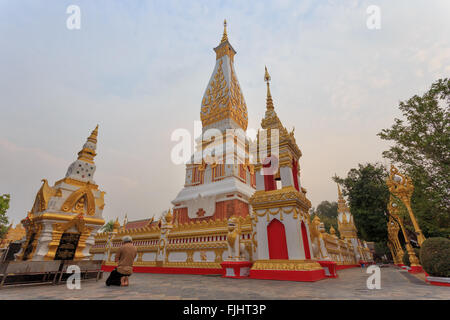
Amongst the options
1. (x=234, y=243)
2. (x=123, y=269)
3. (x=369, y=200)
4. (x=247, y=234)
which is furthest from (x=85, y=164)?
(x=369, y=200)

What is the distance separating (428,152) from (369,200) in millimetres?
12906

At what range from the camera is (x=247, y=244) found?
8.59 m

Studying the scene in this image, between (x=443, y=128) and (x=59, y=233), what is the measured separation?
1832 cm

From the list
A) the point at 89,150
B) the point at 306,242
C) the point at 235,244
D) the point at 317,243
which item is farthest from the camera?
the point at 89,150

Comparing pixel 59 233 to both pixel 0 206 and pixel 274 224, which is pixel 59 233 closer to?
pixel 274 224

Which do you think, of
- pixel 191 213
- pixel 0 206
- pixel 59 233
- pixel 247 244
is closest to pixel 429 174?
pixel 247 244

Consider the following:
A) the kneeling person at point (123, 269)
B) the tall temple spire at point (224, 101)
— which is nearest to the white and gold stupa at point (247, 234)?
the kneeling person at point (123, 269)

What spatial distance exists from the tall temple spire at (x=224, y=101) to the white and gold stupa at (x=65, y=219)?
1488cm

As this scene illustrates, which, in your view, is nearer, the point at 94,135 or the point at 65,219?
the point at 65,219

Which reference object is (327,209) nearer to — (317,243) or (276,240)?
(317,243)

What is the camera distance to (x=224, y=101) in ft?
73.2

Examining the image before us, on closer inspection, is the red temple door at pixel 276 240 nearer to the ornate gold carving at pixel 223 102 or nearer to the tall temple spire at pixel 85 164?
the tall temple spire at pixel 85 164

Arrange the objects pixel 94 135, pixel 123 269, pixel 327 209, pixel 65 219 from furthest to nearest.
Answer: pixel 327 209
pixel 94 135
pixel 65 219
pixel 123 269
